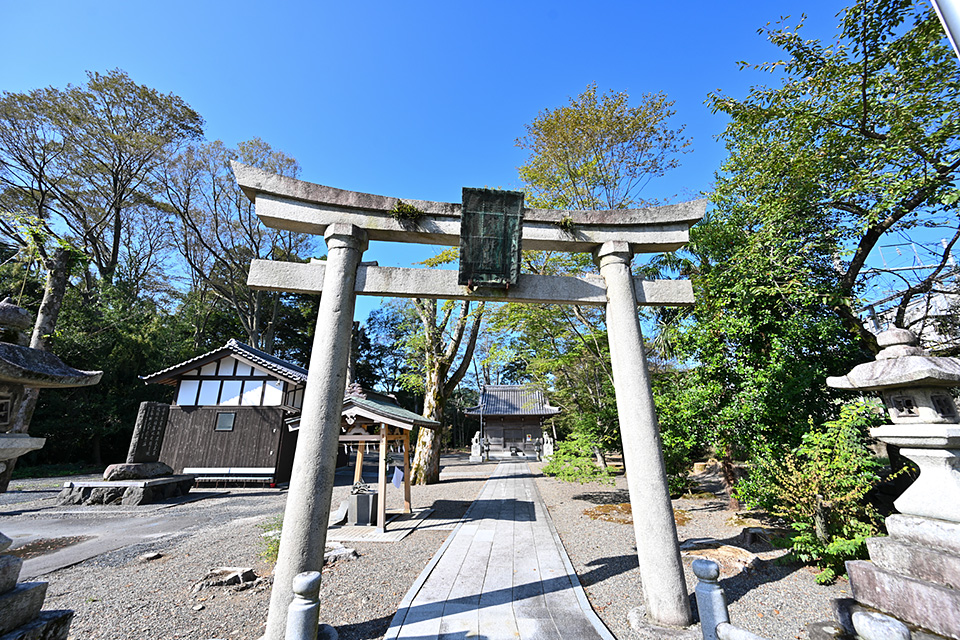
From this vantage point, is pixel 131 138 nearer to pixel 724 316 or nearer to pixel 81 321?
pixel 81 321

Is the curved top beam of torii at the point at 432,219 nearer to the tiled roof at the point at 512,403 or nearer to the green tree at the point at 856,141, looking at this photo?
the green tree at the point at 856,141

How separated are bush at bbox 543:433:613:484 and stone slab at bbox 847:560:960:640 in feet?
25.0

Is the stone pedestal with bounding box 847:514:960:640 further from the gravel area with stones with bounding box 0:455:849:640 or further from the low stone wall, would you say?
Result: the low stone wall

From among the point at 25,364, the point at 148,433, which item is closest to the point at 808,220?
the point at 25,364

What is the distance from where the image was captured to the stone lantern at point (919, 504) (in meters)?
2.63

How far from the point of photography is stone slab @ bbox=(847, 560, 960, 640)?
2514 mm

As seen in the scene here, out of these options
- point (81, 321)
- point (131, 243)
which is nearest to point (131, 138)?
point (131, 243)

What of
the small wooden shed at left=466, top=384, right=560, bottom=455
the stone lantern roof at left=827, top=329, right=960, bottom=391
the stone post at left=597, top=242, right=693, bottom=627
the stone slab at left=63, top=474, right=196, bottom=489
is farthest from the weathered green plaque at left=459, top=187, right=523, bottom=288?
the small wooden shed at left=466, top=384, right=560, bottom=455

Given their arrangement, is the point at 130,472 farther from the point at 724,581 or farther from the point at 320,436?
the point at 724,581

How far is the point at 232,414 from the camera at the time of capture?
49.1 feet

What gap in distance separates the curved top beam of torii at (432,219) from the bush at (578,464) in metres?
7.26

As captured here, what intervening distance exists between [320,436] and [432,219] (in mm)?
2922

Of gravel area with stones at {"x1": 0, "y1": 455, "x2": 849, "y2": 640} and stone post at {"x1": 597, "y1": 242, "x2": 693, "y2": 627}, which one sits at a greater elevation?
stone post at {"x1": 597, "y1": 242, "x2": 693, "y2": 627}

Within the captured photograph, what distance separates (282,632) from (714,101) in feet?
37.6
